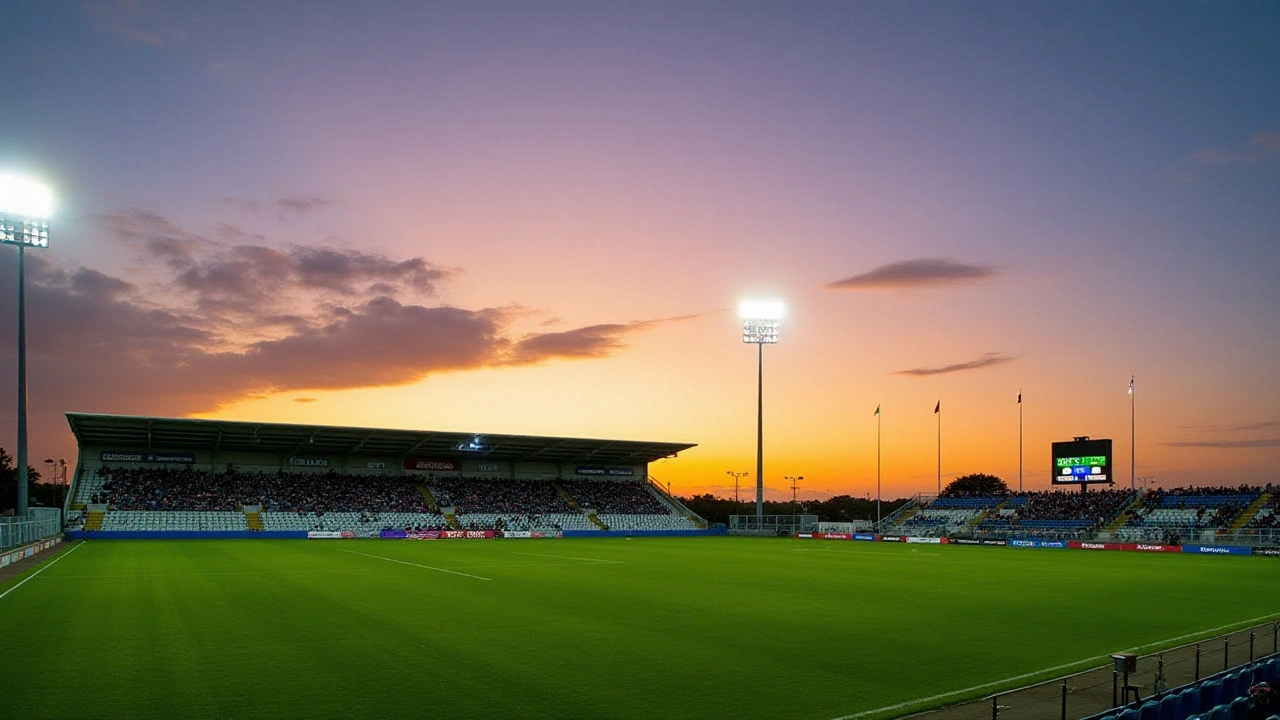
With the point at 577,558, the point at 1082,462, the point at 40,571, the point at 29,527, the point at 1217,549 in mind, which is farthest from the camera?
the point at 1082,462

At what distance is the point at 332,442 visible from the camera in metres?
68.9

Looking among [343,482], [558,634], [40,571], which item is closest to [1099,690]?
[558,634]

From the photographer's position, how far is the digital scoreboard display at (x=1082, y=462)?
209ft

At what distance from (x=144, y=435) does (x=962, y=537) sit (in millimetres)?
60249

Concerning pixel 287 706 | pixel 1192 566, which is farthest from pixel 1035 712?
pixel 1192 566

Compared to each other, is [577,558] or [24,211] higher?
[24,211]

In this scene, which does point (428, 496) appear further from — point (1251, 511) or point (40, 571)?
point (1251, 511)

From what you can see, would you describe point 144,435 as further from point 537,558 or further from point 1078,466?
point 1078,466

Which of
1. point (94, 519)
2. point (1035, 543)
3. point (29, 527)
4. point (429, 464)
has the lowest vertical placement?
point (1035, 543)

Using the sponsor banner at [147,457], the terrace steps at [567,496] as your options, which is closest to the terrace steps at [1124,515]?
the terrace steps at [567,496]

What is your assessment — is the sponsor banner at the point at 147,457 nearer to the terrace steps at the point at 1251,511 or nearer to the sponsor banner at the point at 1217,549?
the sponsor banner at the point at 1217,549

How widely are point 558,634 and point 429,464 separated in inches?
2425

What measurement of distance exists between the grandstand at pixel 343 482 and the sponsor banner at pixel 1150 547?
3288 centimetres

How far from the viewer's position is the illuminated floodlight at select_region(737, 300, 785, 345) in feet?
227
